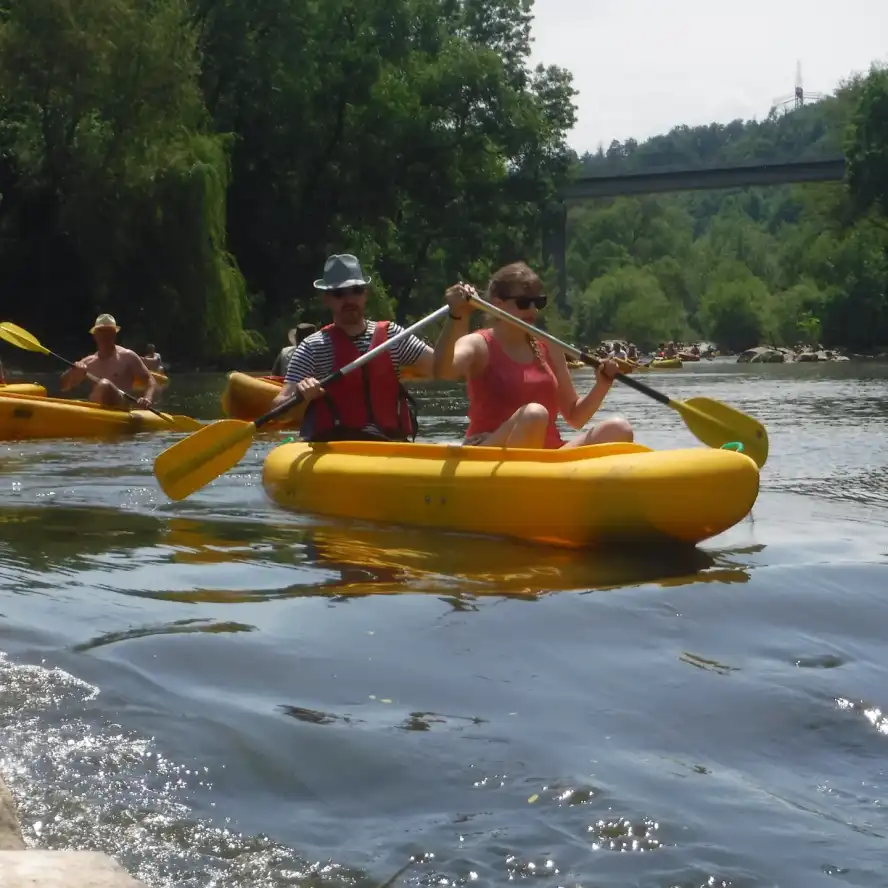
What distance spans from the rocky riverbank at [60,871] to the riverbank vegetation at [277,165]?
26.8 metres

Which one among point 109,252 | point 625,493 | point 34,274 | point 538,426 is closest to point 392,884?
point 625,493

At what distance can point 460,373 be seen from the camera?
21.0 ft

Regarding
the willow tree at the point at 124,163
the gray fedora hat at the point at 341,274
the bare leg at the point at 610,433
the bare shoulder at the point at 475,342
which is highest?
the willow tree at the point at 124,163

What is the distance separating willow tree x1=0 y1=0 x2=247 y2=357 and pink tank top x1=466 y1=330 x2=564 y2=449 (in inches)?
883

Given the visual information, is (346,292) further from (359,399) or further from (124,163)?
(124,163)

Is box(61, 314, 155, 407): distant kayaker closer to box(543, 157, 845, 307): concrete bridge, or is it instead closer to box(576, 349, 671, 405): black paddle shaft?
box(576, 349, 671, 405): black paddle shaft

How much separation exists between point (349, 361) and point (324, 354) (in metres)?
0.12

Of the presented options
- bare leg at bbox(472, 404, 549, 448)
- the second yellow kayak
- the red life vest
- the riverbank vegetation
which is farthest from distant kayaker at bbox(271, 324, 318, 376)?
the riverbank vegetation

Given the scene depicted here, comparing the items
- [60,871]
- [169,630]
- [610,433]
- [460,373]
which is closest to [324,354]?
[460,373]

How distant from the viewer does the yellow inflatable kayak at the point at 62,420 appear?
1162cm

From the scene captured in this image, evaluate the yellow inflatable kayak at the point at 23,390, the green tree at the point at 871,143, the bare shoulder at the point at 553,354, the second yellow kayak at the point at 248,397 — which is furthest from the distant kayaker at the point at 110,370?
the green tree at the point at 871,143

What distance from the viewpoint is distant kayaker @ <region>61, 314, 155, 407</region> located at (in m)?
12.3

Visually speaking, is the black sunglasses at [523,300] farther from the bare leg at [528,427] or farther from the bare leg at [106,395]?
the bare leg at [106,395]

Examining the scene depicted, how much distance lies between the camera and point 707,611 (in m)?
4.79
